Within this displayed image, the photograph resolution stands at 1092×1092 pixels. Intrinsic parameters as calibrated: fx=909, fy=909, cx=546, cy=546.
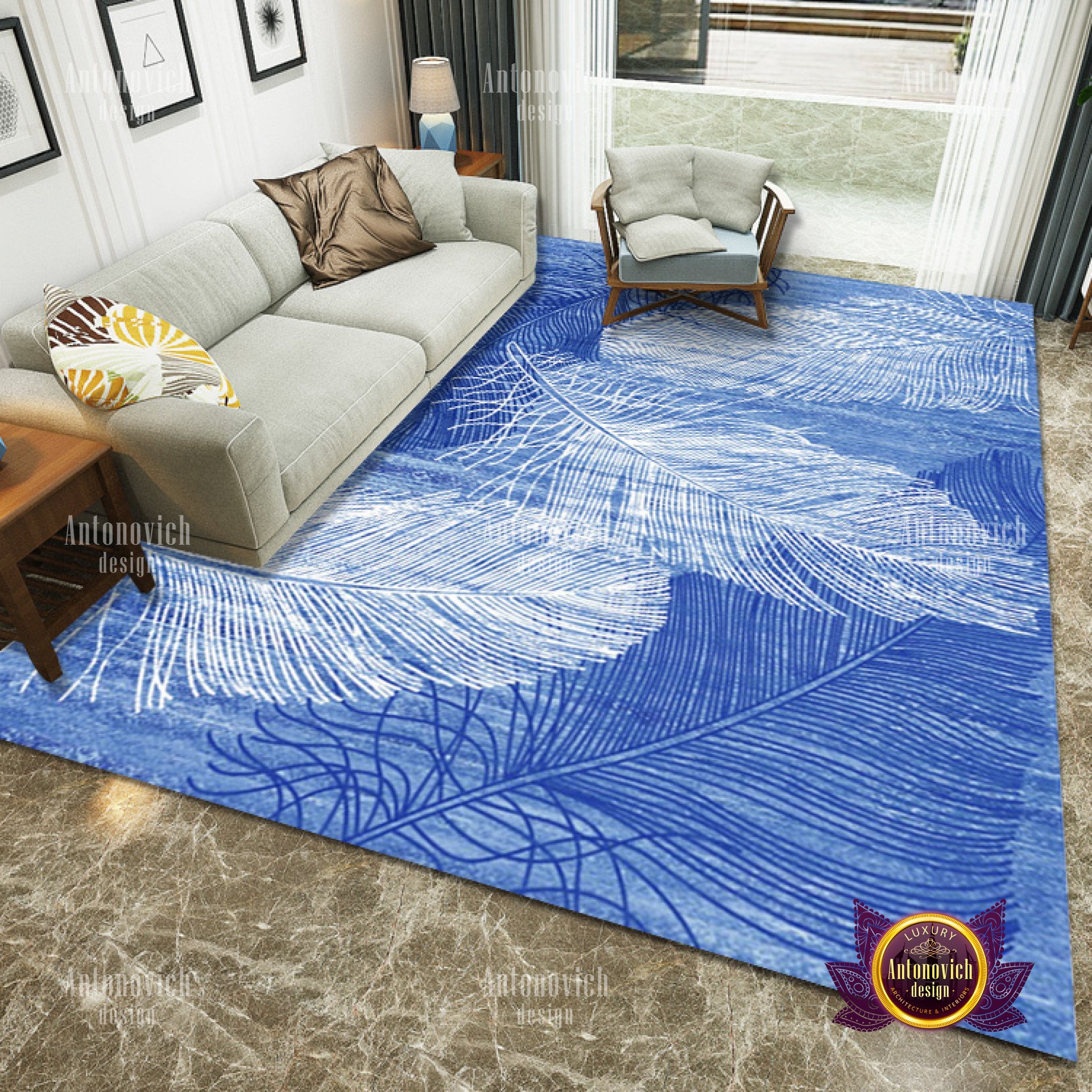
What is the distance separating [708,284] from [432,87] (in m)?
1.82

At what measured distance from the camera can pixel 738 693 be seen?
2605 millimetres

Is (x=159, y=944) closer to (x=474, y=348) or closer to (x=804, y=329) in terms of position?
(x=474, y=348)

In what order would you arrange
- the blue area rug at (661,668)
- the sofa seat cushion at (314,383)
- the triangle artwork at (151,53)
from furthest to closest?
the triangle artwork at (151,53), the sofa seat cushion at (314,383), the blue area rug at (661,668)

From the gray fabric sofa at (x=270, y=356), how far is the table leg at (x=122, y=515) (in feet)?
0.26

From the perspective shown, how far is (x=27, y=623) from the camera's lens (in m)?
2.59

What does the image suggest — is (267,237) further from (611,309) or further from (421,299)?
(611,309)

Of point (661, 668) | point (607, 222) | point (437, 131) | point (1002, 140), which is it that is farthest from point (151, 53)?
point (1002, 140)

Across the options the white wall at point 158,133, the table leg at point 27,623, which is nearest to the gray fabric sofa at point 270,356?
the white wall at point 158,133

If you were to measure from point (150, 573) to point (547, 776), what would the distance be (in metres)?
1.57

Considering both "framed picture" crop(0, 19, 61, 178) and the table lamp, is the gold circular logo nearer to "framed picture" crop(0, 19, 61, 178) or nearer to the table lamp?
"framed picture" crop(0, 19, 61, 178)

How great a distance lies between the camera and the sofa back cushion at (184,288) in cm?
303

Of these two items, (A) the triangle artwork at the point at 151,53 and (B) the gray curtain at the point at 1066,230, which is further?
(B) the gray curtain at the point at 1066,230

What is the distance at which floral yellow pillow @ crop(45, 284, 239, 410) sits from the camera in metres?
2.75

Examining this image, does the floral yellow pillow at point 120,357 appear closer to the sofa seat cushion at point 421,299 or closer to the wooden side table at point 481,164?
the sofa seat cushion at point 421,299
